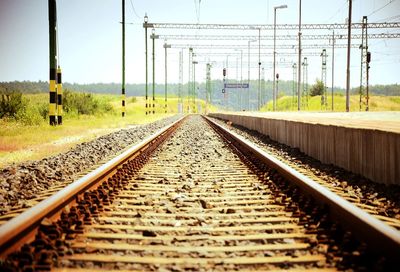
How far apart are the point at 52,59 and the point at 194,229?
52.0 ft

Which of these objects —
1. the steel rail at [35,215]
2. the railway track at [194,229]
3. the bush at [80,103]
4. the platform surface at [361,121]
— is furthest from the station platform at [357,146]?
the bush at [80,103]

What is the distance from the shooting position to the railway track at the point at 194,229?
3143mm

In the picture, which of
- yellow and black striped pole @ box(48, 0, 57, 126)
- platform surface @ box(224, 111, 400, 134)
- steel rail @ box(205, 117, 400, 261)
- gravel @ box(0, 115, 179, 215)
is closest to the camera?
steel rail @ box(205, 117, 400, 261)

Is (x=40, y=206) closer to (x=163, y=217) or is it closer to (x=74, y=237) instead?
(x=74, y=237)

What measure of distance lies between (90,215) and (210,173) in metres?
3.63

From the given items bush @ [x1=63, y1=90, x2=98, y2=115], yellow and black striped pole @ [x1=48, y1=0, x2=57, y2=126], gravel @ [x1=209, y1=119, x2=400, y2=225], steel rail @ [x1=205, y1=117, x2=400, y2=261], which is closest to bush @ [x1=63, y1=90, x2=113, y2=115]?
bush @ [x1=63, y1=90, x2=98, y2=115]

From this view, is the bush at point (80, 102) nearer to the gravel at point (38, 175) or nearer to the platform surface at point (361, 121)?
the platform surface at point (361, 121)

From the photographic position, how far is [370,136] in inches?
266

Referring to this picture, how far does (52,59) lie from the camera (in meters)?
18.2

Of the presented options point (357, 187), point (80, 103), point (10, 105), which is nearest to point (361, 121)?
point (357, 187)

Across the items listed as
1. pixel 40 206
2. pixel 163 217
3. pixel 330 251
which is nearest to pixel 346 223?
pixel 330 251

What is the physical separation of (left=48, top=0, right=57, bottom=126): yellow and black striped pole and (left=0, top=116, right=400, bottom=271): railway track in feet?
40.7

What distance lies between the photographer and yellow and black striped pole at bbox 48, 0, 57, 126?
17859mm

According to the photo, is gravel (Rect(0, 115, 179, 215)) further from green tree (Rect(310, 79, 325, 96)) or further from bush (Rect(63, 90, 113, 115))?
green tree (Rect(310, 79, 325, 96))
